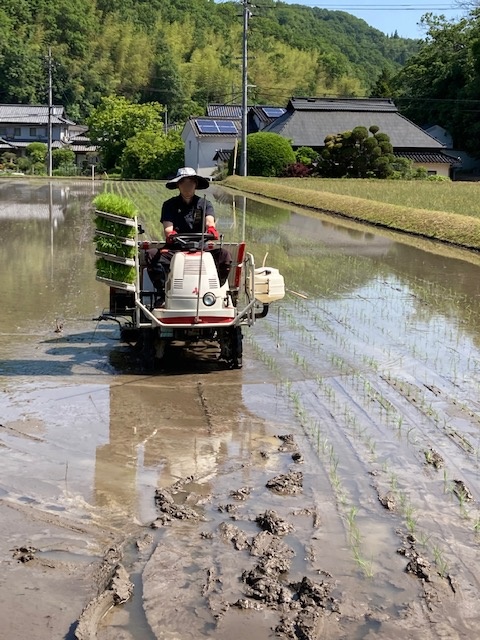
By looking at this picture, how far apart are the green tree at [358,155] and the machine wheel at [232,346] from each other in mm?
36285

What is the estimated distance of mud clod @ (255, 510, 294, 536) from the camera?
3996 mm

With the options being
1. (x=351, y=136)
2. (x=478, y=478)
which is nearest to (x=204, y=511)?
(x=478, y=478)

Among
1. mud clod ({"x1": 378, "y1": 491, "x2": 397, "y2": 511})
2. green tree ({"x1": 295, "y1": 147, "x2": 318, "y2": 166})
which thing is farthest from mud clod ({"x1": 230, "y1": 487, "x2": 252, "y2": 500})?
green tree ({"x1": 295, "y1": 147, "x2": 318, "y2": 166})

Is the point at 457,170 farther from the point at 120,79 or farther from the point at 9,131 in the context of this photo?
the point at 120,79

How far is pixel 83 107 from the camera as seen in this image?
311 feet

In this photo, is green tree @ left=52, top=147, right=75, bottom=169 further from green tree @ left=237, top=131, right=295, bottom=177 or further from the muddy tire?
the muddy tire

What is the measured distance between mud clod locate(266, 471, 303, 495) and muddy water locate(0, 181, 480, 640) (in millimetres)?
38

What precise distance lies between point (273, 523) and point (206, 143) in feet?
182

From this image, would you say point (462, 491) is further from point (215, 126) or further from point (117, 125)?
point (117, 125)

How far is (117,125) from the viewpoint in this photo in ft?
203

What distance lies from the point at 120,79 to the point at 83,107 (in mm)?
5895

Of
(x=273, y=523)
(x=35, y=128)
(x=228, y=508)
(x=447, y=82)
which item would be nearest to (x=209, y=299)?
(x=228, y=508)

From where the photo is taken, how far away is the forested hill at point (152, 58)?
302 ft

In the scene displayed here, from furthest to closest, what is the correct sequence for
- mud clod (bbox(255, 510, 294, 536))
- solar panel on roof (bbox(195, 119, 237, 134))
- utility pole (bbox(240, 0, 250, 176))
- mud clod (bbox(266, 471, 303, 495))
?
solar panel on roof (bbox(195, 119, 237, 134)) → utility pole (bbox(240, 0, 250, 176)) → mud clod (bbox(266, 471, 303, 495)) → mud clod (bbox(255, 510, 294, 536))
